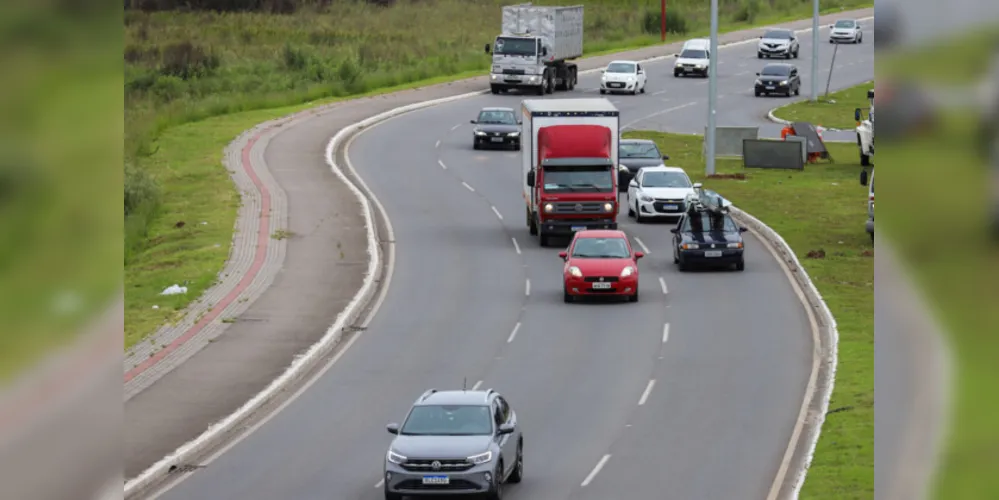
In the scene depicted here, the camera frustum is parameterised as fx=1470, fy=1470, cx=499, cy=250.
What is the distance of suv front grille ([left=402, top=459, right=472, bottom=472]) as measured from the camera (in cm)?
2033

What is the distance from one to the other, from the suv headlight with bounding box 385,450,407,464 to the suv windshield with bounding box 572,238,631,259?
1987 cm

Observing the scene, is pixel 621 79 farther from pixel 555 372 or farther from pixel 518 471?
pixel 518 471

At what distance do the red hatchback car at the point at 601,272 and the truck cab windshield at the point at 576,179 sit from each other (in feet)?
19.2

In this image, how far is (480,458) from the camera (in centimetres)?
2041

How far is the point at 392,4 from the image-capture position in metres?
149

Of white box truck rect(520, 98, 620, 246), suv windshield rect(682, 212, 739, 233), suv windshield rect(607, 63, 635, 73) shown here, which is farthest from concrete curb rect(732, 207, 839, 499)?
suv windshield rect(607, 63, 635, 73)

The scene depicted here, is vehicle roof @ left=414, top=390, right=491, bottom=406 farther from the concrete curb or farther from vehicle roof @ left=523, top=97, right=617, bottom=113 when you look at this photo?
vehicle roof @ left=523, top=97, right=617, bottom=113

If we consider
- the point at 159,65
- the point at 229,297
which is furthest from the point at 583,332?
the point at 159,65

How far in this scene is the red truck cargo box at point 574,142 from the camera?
153 ft

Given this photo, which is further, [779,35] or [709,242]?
[779,35]

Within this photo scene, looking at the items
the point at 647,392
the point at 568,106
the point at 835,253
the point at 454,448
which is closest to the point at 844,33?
the point at 568,106

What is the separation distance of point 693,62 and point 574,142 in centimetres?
5374

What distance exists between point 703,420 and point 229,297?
50.1 feet

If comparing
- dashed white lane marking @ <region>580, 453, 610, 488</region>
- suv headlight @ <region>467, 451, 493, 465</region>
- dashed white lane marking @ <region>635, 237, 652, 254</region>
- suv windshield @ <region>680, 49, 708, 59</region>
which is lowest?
dashed white lane marking @ <region>580, 453, 610, 488</region>
